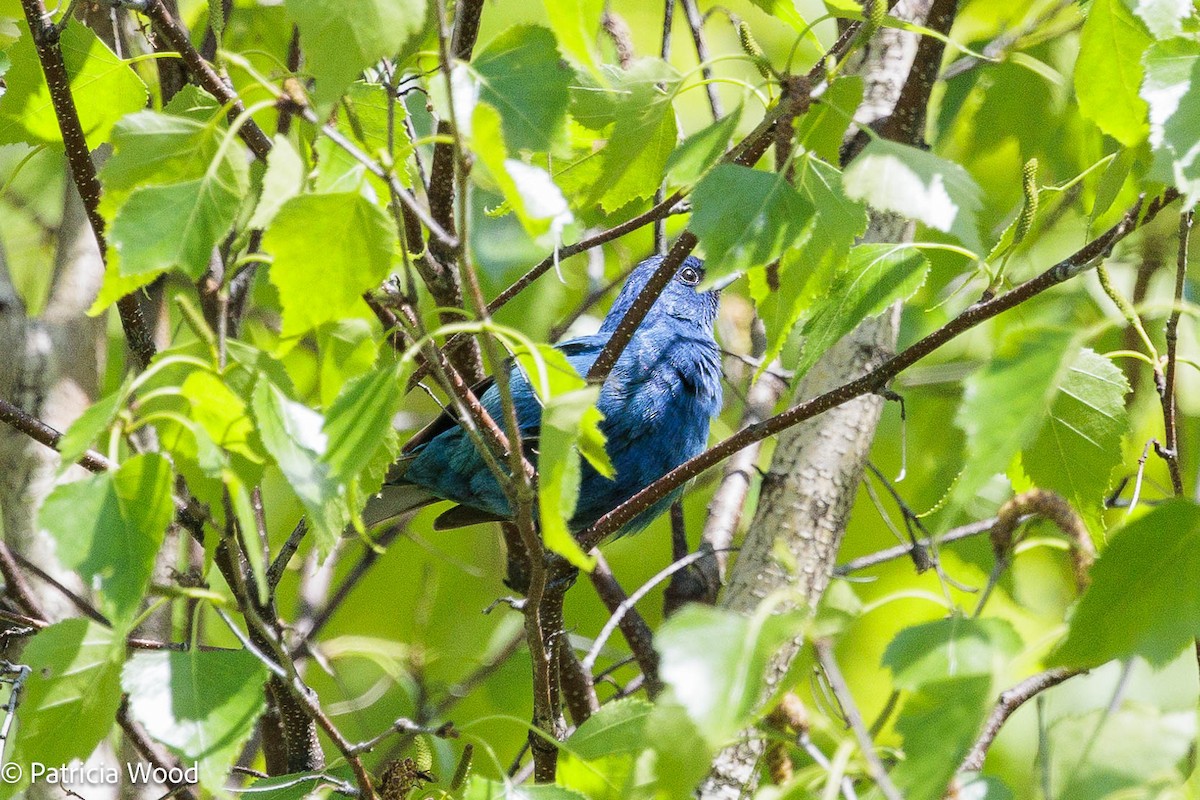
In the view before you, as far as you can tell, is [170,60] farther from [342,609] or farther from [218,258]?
[342,609]

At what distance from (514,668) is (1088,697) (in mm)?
1794

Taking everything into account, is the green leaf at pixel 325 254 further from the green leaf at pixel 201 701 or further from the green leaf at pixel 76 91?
the green leaf at pixel 76 91

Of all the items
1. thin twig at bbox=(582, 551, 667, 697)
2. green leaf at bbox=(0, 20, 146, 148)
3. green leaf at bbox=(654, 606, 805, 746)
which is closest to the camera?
green leaf at bbox=(654, 606, 805, 746)

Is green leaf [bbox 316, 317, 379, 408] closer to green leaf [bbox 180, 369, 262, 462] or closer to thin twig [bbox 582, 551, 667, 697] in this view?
green leaf [bbox 180, 369, 262, 462]

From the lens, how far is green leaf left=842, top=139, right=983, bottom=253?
1.60 meters

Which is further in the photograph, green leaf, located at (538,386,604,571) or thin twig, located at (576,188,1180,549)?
thin twig, located at (576,188,1180,549)

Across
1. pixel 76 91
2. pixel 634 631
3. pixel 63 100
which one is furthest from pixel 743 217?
pixel 634 631

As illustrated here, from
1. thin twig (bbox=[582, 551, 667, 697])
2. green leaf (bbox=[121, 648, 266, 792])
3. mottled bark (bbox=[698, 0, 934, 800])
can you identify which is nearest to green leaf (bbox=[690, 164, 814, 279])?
green leaf (bbox=[121, 648, 266, 792])

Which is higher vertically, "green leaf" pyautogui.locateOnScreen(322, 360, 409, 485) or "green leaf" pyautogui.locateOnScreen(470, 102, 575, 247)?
"green leaf" pyautogui.locateOnScreen(470, 102, 575, 247)

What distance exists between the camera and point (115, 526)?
1416mm

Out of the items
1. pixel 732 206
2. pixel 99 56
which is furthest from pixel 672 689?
pixel 99 56

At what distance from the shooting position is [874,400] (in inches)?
133

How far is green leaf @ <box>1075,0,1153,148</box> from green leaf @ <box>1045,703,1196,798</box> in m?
0.82

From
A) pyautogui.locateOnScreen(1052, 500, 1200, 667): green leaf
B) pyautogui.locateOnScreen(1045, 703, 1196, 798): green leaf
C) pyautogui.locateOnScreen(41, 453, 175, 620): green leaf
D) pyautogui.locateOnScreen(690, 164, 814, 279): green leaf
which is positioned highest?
pyautogui.locateOnScreen(690, 164, 814, 279): green leaf
